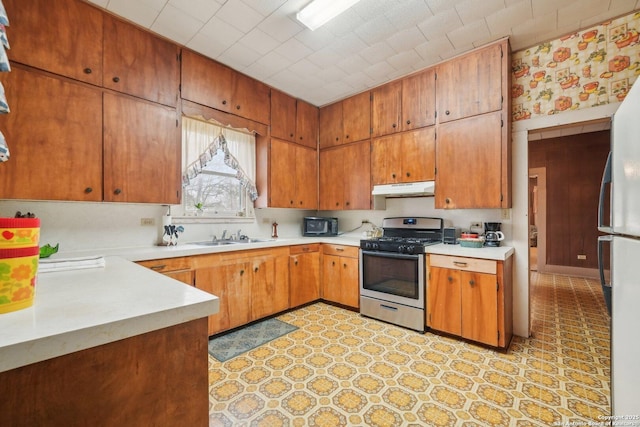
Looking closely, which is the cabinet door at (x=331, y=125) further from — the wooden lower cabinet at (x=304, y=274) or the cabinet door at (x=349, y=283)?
Answer: the cabinet door at (x=349, y=283)

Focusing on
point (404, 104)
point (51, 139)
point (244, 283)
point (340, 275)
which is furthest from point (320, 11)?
point (340, 275)

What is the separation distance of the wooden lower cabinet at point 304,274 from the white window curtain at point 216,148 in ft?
3.09

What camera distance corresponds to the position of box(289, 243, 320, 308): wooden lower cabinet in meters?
3.44

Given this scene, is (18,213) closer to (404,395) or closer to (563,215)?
(404,395)

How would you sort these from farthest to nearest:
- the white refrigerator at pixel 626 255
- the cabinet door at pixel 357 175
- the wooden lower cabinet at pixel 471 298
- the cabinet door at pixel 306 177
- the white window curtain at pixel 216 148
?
1. the cabinet door at pixel 306 177
2. the cabinet door at pixel 357 175
3. the white window curtain at pixel 216 148
4. the wooden lower cabinet at pixel 471 298
5. the white refrigerator at pixel 626 255

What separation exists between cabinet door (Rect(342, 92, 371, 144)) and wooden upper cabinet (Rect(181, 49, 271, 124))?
107 centimetres

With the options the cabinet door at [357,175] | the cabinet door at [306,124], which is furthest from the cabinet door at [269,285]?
the cabinet door at [306,124]

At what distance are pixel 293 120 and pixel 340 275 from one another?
2189mm

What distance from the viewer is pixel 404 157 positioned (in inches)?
131

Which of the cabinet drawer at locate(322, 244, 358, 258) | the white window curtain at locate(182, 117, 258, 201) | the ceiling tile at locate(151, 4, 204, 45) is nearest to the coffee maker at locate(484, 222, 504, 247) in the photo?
the cabinet drawer at locate(322, 244, 358, 258)

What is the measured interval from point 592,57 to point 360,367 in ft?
11.0

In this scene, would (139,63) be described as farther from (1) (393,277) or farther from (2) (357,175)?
(1) (393,277)

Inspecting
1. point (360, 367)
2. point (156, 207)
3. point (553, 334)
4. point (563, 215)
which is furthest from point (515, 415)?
point (563, 215)

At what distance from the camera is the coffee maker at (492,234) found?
9.15ft
